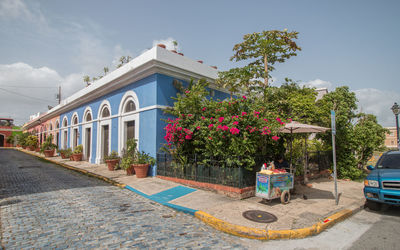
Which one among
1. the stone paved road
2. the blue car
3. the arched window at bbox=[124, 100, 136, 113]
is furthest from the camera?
the arched window at bbox=[124, 100, 136, 113]

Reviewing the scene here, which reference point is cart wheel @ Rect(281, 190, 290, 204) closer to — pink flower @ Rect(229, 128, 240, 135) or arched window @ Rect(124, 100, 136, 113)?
pink flower @ Rect(229, 128, 240, 135)

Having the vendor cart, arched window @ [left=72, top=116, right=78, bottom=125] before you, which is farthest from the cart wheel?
arched window @ [left=72, top=116, right=78, bottom=125]

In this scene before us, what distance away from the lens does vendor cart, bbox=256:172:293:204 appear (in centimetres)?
605

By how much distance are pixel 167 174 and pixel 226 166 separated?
3252 millimetres

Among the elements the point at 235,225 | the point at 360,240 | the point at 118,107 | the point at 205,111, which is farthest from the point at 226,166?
the point at 118,107

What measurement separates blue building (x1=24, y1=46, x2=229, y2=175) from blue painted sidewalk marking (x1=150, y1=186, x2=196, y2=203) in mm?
2822

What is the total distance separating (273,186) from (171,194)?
11.2 feet

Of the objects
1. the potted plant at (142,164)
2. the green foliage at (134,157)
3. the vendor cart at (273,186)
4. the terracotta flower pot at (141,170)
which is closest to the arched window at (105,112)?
the green foliage at (134,157)

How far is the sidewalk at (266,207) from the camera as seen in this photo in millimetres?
4605

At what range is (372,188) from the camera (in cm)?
598

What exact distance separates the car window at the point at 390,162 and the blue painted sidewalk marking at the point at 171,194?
6.05 m

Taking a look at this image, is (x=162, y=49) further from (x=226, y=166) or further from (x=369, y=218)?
(x=369, y=218)

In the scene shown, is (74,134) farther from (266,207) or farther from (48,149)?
(266,207)

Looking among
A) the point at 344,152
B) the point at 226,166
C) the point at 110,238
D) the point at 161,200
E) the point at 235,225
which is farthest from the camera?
the point at 344,152
